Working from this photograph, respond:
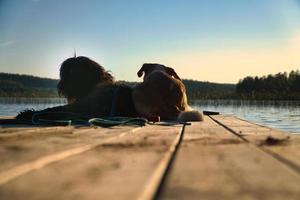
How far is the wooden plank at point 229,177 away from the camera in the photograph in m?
1.40

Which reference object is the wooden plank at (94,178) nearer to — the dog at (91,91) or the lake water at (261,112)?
→ the dog at (91,91)

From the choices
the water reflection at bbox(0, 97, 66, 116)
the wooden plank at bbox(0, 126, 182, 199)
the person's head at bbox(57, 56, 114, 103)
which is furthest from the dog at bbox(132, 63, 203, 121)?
the water reflection at bbox(0, 97, 66, 116)

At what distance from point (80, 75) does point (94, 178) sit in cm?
615

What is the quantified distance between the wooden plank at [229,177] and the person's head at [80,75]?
536 centimetres

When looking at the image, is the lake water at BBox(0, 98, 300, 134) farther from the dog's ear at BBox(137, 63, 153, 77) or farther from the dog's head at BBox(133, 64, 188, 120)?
the dog's ear at BBox(137, 63, 153, 77)

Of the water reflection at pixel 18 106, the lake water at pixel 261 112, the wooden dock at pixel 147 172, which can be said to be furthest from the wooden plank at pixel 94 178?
the water reflection at pixel 18 106

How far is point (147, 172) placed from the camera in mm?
1737

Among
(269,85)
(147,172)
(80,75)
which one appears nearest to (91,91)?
(80,75)

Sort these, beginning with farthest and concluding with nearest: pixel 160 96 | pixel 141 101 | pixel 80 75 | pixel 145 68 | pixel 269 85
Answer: pixel 269 85, pixel 145 68, pixel 80 75, pixel 141 101, pixel 160 96

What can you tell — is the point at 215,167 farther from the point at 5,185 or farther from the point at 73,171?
the point at 5,185

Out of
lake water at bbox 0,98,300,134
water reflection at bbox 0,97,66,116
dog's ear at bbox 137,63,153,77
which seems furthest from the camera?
water reflection at bbox 0,97,66,116

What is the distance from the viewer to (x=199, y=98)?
53.5 m

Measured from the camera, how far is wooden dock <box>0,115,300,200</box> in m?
1.40

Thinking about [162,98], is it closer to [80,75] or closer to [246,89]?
[80,75]
